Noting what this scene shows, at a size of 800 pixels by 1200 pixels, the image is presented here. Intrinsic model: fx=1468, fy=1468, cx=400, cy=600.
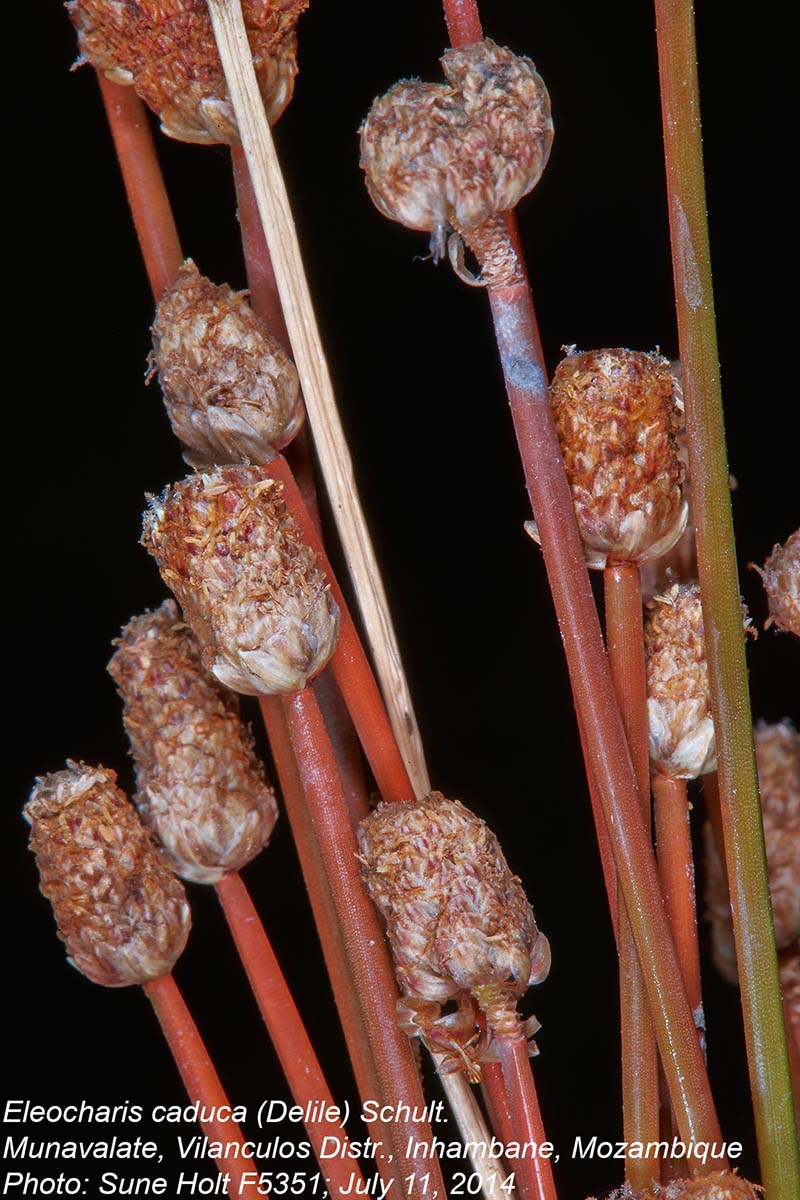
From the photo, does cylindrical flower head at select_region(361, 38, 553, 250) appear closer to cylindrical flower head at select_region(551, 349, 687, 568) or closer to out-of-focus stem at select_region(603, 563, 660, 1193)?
cylindrical flower head at select_region(551, 349, 687, 568)

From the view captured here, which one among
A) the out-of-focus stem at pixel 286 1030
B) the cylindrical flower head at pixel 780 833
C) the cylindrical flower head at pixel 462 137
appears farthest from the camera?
the cylindrical flower head at pixel 780 833

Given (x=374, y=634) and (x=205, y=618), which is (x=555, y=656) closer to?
(x=374, y=634)

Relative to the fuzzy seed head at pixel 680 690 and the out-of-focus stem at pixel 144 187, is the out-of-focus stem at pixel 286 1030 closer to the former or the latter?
the fuzzy seed head at pixel 680 690

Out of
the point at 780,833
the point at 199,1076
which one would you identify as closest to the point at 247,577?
the point at 199,1076

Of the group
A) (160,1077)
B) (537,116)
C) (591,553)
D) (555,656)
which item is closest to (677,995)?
(591,553)

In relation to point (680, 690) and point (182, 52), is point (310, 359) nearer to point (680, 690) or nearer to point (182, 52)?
point (182, 52)

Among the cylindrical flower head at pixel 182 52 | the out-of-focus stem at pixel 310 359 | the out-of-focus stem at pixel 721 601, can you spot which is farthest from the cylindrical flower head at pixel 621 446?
the cylindrical flower head at pixel 182 52

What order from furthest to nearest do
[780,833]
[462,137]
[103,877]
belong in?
1. [780,833]
2. [103,877]
3. [462,137]
